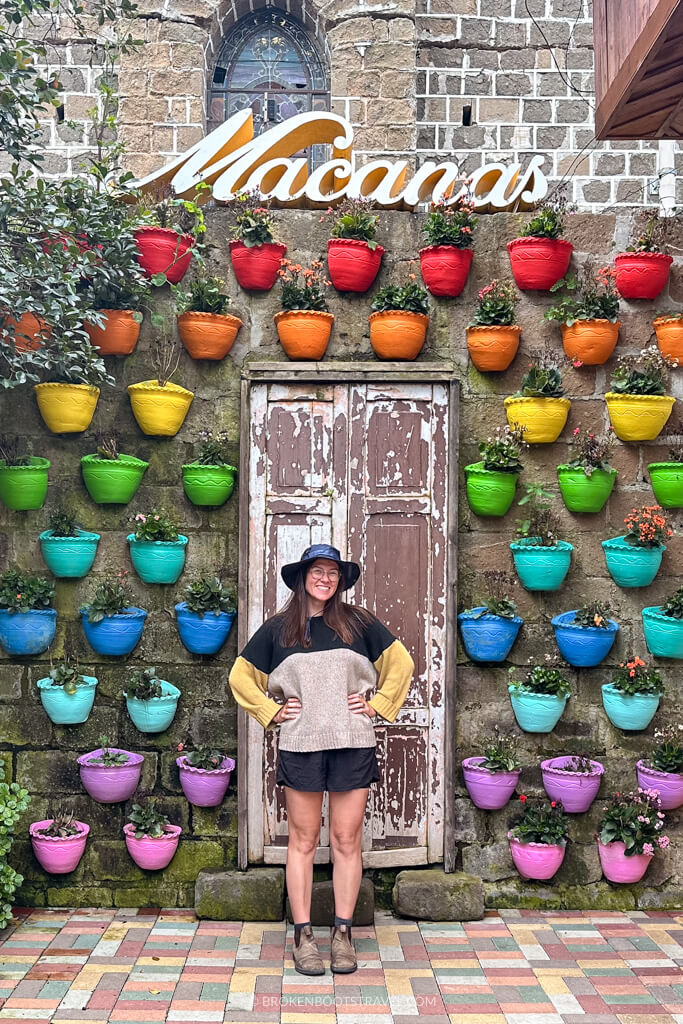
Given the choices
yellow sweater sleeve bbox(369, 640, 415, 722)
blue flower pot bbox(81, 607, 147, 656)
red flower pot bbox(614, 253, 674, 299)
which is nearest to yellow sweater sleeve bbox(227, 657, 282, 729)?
yellow sweater sleeve bbox(369, 640, 415, 722)

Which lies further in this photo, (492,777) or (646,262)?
(646,262)

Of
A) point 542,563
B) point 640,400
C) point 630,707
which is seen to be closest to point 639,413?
point 640,400

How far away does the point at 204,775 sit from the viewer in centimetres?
515

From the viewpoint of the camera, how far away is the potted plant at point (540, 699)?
5.21 m

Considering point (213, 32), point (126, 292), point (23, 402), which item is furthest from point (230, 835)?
point (213, 32)

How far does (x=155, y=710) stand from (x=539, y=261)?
122 inches

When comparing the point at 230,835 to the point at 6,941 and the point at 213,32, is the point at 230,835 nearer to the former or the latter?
the point at 6,941

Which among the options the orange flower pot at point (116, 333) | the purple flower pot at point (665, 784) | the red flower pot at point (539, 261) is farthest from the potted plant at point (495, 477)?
the orange flower pot at point (116, 333)

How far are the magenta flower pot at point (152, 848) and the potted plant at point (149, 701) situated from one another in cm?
52

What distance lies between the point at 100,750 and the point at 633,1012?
281cm

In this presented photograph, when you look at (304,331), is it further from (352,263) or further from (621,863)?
(621,863)

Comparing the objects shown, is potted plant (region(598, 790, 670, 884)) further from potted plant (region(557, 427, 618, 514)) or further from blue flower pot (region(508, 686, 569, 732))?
potted plant (region(557, 427, 618, 514))

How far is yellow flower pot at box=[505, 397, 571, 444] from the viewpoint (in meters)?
5.30

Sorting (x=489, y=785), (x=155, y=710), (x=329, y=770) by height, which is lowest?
(x=489, y=785)
